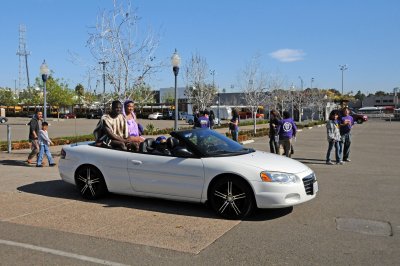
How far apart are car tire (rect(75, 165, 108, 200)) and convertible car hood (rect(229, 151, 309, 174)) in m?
2.47

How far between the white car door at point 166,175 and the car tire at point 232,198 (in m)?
0.30

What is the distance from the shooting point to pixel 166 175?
6.58m

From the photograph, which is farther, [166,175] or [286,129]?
[286,129]

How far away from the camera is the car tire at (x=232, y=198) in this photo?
6055 millimetres

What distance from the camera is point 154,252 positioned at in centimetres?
478

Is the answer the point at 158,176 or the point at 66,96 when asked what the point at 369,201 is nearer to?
the point at 158,176

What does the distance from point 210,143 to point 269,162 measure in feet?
3.40

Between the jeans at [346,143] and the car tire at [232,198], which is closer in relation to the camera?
the car tire at [232,198]

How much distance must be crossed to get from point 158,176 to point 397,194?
15.3ft

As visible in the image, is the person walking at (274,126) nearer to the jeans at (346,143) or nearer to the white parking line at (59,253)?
the jeans at (346,143)

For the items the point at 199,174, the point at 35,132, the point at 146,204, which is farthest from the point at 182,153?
the point at 35,132

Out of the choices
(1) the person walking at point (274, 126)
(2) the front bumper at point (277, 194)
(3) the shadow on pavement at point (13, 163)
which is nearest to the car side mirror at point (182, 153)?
(2) the front bumper at point (277, 194)

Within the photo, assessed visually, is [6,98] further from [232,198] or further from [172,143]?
[232,198]

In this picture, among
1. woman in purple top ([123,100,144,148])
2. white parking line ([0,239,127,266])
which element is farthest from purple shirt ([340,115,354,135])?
white parking line ([0,239,127,266])
